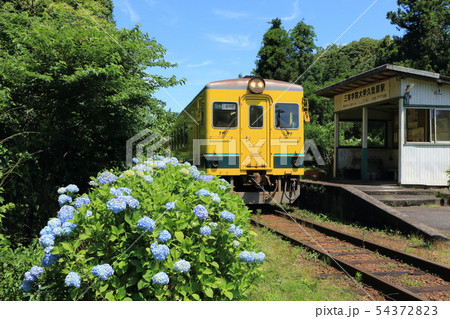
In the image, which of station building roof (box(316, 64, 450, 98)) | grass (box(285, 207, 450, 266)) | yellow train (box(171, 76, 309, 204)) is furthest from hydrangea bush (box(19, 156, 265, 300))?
station building roof (box(316, 64, 450, 98))

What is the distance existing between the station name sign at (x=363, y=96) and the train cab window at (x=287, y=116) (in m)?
3.45

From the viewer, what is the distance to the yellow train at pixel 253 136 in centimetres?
974

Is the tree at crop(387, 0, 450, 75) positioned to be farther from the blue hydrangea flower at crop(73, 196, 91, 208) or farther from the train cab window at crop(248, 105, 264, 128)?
the blue hydrangea flower at crop(73, 196, 91, 208)

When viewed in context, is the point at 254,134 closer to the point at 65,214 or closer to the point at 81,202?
the point at 81,202

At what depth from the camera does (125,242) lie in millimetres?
2768

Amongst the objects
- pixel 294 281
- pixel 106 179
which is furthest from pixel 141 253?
pixel 294 281

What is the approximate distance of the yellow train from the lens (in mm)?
9742

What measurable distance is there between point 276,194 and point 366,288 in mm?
5679

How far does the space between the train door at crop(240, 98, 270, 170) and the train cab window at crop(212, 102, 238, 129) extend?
0.72 ft

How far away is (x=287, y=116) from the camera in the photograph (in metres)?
10.2

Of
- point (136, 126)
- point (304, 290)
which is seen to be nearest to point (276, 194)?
point (136, 126)

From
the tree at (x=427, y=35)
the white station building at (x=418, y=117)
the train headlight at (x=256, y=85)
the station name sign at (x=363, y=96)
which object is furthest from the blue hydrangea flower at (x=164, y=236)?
the tree at (x=427, y=35)

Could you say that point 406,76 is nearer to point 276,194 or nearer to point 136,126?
point 276,194

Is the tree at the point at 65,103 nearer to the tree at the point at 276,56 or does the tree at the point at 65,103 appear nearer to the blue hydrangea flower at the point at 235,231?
the blue hydrangea flower at the point at 235,231
